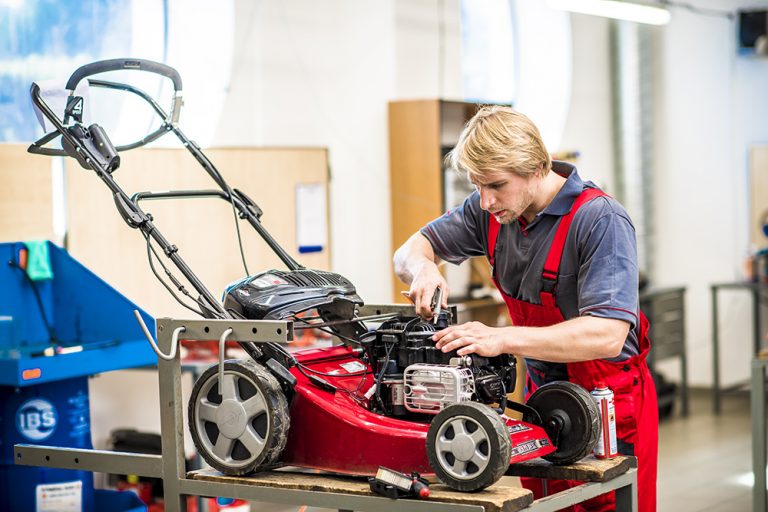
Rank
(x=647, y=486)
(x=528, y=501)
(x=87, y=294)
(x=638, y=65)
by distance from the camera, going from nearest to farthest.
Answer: (x=528, y=501) → (x=647, y=486) → (x=87, y=294) → (x=638, y=65)

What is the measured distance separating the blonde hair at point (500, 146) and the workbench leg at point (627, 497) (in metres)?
0.80

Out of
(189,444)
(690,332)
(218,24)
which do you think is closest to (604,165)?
(690,332)

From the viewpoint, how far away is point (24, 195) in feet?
13.4

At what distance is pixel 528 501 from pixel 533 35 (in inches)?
237

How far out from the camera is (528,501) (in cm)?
223

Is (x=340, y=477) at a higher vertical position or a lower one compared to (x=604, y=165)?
lower

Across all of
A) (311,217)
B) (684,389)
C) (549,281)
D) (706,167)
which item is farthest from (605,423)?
(706,167)

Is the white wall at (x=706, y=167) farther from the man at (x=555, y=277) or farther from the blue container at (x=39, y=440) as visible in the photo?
the blue container at (x=39, y=440)

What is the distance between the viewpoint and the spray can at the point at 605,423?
8.30ft

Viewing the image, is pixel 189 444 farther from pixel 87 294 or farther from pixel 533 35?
pixel 533 35

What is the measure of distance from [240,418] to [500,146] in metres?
0.88

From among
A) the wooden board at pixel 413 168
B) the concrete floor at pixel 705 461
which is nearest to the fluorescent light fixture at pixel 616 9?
the wooden board at pixel 413 168

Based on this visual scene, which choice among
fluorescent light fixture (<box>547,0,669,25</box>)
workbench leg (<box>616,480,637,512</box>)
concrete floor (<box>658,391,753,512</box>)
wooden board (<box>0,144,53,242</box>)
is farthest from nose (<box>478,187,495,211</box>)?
fluorescent light fixture (<box>547,0,669,25</box>)

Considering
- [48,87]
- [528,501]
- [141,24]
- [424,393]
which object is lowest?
[528,501]
